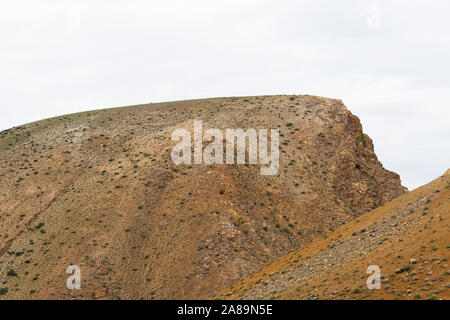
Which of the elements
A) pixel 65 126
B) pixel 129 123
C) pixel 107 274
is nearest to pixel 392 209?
pixel 107 274

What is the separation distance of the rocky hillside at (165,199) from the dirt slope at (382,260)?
24.9ft

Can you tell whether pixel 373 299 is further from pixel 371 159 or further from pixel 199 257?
pixel 371 159

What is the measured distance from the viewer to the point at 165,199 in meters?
44.8

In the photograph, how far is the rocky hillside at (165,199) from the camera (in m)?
37.7

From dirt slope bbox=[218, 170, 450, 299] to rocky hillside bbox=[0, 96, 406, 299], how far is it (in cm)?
758

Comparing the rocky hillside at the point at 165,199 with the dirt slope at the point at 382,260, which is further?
the rocky hillside at the point at 165,199

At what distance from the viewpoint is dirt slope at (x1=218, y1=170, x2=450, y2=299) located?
22.0 metres

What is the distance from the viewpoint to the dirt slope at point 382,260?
72.3 feet

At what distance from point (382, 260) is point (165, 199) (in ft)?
80.1

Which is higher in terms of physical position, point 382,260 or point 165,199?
point 165,199

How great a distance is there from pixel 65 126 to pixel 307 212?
3584 centimetres

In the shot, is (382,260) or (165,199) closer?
(382,260)

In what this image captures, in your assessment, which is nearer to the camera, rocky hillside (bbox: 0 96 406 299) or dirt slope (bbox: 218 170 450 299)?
dirt slope (bbox: 218 170 450 299)

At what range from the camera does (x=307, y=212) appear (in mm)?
46125
